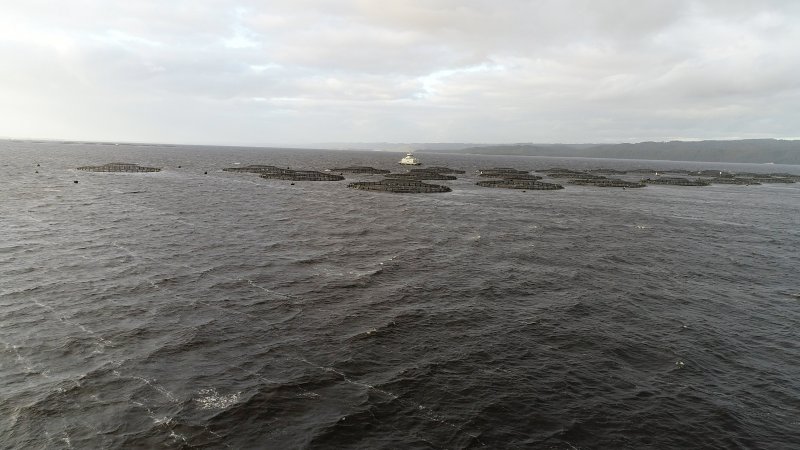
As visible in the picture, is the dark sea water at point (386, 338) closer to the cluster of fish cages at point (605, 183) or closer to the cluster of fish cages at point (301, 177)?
the cluster of fish cages at point (301, 177)

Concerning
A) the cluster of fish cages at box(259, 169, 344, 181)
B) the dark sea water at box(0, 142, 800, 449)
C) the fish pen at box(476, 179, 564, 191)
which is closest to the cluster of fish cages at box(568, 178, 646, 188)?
the fish pen at box(476, 179, 564, 191)

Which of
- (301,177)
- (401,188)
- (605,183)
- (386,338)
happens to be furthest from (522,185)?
(386,338)

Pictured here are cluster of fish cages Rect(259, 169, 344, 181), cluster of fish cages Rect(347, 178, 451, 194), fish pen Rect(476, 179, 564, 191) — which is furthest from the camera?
cluster of fish cages Rect(259, 169, 344, 181)

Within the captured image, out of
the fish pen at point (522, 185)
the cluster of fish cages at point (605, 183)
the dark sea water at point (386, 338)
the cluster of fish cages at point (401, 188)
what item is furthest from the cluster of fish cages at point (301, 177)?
the cluster of fish cages at point (605, 183)

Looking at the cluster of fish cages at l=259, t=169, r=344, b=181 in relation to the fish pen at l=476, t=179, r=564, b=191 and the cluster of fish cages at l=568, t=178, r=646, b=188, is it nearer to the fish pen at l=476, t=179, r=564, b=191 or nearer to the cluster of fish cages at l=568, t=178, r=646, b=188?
the fish pen at l=476, t=179, r=564, b=191

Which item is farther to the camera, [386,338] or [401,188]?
[401,188]

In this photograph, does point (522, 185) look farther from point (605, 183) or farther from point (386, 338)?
point (386, 338)

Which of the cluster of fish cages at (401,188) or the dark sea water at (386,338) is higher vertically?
the cluster of fish cages at (401,188)

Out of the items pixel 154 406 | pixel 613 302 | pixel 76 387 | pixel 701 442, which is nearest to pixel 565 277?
pixel 613 302

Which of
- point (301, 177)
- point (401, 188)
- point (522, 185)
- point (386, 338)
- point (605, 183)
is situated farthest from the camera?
point (605, 183)
